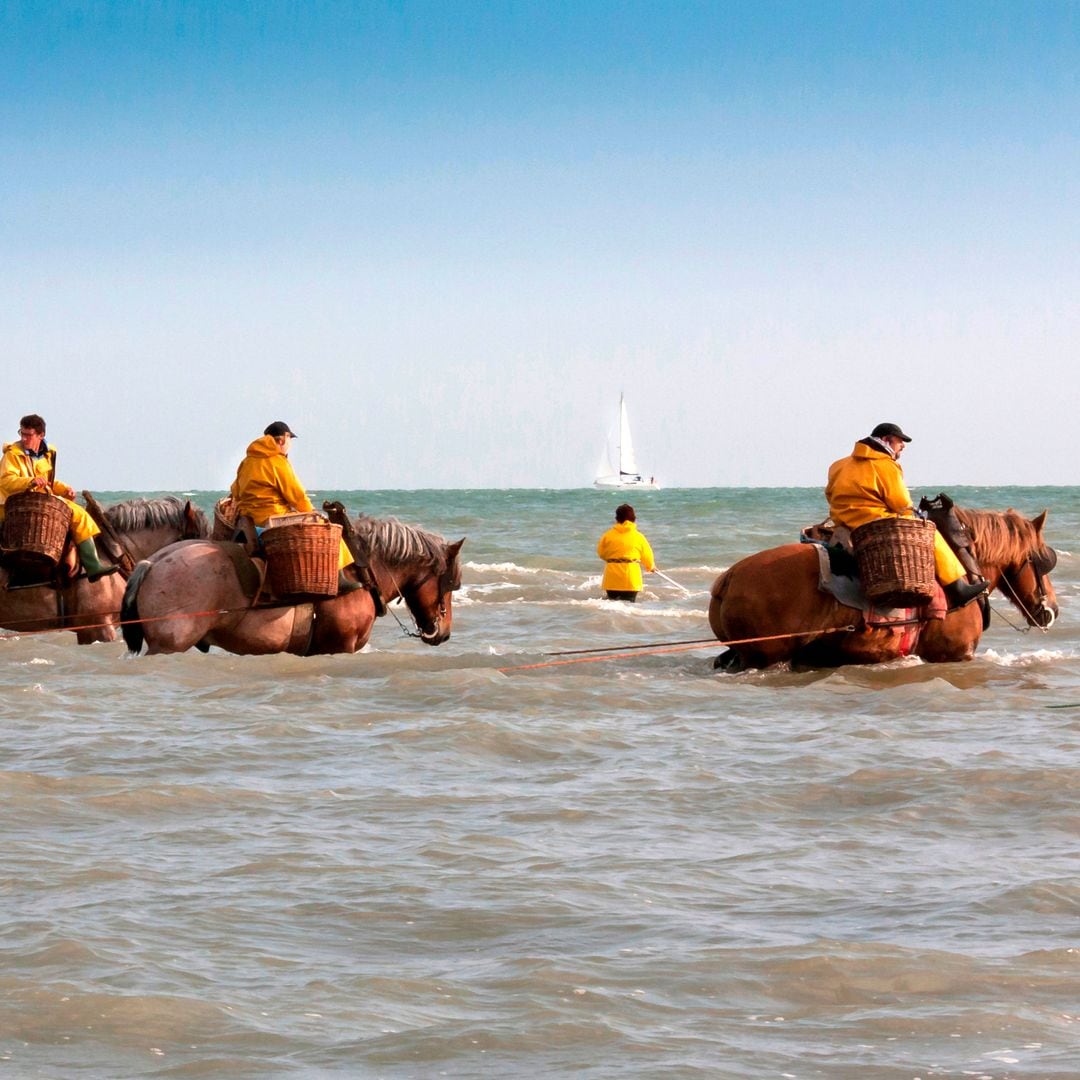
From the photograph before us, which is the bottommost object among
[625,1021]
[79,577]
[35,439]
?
[625,1021]

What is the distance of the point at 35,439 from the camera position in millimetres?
11945

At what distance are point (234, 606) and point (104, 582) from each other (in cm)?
204

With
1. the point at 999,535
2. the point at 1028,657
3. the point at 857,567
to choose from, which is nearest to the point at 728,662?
the point at 857,567

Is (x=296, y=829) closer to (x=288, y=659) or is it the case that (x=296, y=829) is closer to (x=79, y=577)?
(x=288, y=659)

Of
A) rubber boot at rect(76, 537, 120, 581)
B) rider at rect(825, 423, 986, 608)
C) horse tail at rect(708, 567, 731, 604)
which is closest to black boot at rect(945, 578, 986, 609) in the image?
rider at rect(825, 423, 986, 608)

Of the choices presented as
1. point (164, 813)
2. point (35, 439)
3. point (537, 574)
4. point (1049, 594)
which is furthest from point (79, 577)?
point (537, 574)

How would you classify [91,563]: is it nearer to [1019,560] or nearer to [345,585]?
[345,585]

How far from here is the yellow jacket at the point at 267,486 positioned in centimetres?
1105

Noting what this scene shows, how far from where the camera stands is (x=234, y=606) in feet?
35.6

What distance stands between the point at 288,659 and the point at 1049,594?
17.5ft

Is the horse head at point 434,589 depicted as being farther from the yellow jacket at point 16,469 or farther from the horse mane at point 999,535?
the horse mane at point 999,535

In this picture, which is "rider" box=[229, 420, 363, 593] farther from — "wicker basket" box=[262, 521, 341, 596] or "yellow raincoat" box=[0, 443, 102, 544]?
"yellow raincoat" box=[0, 443, 102, 544]

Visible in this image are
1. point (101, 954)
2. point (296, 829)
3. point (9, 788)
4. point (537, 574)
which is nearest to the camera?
point (101, 954)

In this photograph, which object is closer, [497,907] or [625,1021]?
[625,1021]
